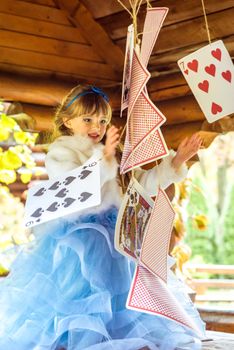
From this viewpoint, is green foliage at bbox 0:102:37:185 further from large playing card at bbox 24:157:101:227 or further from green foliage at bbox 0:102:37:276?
large playing card at bbox 24:157:101:227

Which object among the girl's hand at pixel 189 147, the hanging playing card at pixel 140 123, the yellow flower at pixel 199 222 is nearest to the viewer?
the hanging playing card at pixel 140 123

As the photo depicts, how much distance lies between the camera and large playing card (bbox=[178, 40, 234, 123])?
2092 mm

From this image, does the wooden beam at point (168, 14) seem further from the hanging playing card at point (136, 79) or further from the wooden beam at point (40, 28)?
the hanging playing card at point (136, 79)

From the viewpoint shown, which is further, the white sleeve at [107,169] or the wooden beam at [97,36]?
the wooden beam at [97,36]

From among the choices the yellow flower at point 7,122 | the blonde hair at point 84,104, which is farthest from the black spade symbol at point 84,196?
the yellow flower at point 7,122

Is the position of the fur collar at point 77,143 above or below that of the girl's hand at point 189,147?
above

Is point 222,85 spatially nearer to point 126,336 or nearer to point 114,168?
point 114,168

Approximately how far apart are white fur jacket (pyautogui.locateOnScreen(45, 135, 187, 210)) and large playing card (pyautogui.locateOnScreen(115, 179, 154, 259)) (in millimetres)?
134

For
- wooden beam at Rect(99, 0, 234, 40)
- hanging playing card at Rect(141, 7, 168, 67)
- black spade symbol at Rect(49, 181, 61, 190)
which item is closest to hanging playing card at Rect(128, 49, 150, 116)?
hanging playing card at Rect(141, 7, 168, 67)

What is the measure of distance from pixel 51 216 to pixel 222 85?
25.9 inches

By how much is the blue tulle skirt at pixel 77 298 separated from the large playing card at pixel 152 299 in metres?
0.08

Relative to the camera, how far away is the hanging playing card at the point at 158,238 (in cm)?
182

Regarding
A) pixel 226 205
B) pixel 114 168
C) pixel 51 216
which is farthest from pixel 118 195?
pixel 226 205

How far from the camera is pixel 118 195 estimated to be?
213 cm
